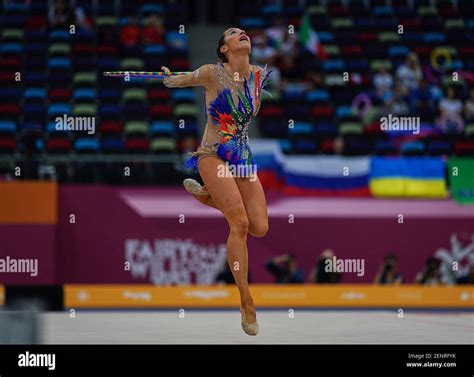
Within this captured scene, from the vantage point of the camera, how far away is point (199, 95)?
56.4 ft

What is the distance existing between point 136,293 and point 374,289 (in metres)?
3.08

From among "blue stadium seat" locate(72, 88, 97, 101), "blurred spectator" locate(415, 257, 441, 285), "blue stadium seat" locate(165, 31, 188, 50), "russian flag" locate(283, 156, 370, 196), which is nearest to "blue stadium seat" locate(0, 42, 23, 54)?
"blue stadium seat" locate(72, 88, 97, 101)

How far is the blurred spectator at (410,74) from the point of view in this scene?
1616 centimetres

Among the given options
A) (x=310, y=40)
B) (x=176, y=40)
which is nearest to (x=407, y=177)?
(x=310, y=40)

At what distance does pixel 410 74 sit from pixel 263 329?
30.5ft

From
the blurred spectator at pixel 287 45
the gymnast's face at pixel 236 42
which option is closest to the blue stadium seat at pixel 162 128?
the blurred spectator at pixel 287 45

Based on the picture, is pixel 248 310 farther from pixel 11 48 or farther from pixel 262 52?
pixel 11 48

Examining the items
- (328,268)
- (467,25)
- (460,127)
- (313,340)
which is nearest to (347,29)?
(467,25)

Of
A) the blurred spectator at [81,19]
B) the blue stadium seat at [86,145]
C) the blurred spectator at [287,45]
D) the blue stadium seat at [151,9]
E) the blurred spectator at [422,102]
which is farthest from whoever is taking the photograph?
the blue stadium seat at [151,9]

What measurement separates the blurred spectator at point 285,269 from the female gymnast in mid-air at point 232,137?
19.1 ft

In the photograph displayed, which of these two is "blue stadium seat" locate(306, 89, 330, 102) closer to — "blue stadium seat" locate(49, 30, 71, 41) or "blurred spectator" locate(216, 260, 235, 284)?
"blue stadium seat" locate(49, 30, 71, 41)

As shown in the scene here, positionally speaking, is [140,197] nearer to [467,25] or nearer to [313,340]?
[313,340]

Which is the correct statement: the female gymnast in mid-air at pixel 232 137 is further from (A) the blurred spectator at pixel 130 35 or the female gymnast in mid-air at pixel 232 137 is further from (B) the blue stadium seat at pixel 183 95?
(A) the blurred spectator at pixel 130 35
